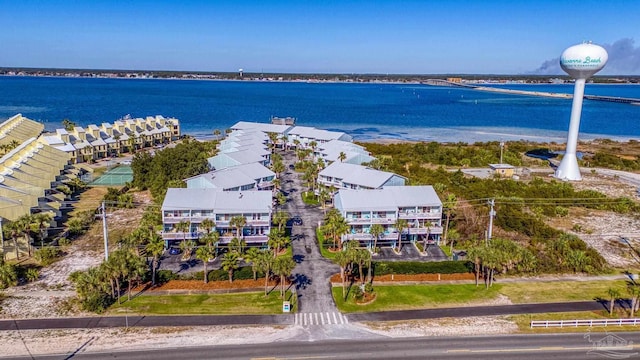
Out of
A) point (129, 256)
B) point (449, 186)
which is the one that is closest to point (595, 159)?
point (449, 186)

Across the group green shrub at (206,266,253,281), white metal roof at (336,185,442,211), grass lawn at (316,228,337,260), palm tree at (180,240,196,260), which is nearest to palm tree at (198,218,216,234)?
palm tree at (180,240,196,260)

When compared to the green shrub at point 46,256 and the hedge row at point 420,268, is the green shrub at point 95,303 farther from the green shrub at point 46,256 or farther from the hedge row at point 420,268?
the hedge row at point 420,268

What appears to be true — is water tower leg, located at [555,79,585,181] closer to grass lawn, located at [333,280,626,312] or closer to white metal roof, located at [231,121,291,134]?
grass lawn, located at [333,280,626,312]

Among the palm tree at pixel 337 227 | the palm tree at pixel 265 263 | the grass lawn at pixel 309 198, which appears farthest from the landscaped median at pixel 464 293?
the grass lawn at pixel 309 198

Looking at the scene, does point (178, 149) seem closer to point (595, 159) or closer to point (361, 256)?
point (361, 256)

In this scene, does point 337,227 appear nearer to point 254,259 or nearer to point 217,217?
point 254,259

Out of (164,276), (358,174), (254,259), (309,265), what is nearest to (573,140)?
(358,174)
